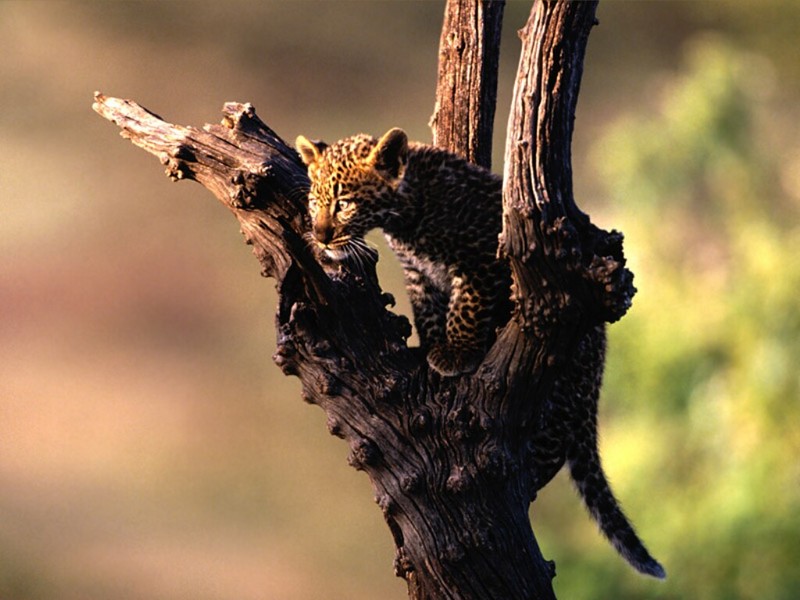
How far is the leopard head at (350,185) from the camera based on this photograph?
18.5 feet

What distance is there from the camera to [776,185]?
15.4 metres

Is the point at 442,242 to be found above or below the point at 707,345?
below

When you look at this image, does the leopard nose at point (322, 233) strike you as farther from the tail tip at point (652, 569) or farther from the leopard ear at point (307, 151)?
the tail tip at point (652, 569)

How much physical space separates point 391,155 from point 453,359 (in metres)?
0.98

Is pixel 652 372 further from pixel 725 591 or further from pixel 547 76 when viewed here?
pixel 547 76

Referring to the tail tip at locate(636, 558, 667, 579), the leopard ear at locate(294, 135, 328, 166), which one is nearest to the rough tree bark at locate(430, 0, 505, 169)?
the leopard ear at locate(294, 135, 328, 166)

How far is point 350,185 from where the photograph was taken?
5.78 m

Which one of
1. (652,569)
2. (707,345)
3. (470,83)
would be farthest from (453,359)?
(707,345)

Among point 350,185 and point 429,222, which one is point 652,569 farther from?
point 350,185

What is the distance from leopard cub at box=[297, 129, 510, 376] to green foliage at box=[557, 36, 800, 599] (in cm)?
766

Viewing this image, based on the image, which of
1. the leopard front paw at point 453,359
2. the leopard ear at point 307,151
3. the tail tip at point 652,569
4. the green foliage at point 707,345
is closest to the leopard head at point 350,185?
the leopard ear at point 307,151

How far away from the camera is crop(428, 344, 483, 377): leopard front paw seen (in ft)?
18.4

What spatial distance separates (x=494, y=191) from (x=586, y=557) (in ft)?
27.2

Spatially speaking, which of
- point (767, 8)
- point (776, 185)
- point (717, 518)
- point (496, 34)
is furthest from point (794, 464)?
point (767, 8)
